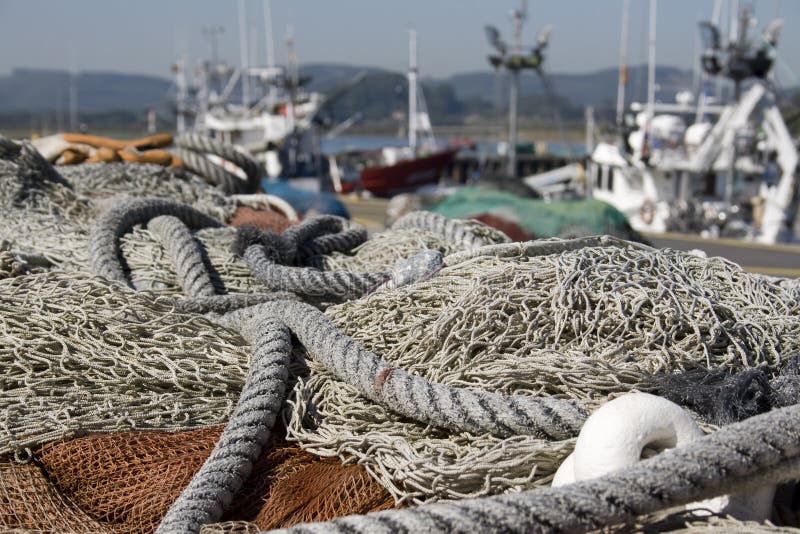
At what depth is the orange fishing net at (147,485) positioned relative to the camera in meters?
2.21

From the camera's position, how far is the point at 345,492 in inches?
87.3

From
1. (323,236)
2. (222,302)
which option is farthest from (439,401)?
(323,236)

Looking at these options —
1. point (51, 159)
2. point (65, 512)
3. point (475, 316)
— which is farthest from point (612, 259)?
point (51, 159)

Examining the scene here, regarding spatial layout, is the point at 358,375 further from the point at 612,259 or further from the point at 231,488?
the point at 612,259

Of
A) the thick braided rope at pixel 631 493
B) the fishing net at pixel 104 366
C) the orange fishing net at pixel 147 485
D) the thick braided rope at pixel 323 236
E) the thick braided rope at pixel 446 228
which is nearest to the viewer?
the thick braided rope at pixel 631 493

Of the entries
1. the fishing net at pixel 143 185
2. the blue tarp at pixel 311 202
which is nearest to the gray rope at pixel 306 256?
the fishing net at pixel 143 185

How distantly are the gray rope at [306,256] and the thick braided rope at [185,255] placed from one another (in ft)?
0.64

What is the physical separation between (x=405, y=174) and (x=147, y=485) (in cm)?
3809

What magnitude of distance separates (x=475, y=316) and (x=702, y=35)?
23091mm

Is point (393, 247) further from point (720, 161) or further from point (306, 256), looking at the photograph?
point (720, 161)

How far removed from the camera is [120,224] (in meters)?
3.80

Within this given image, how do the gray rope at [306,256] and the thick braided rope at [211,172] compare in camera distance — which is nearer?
the gray rope at [306,256]

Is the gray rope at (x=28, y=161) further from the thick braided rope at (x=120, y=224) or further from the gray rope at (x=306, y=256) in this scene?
the gray rope at (x=306, y=256)

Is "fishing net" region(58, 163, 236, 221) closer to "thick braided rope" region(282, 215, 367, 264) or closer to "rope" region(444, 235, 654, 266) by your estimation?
"thick braided rope" region(282, 215, 367, 264)
